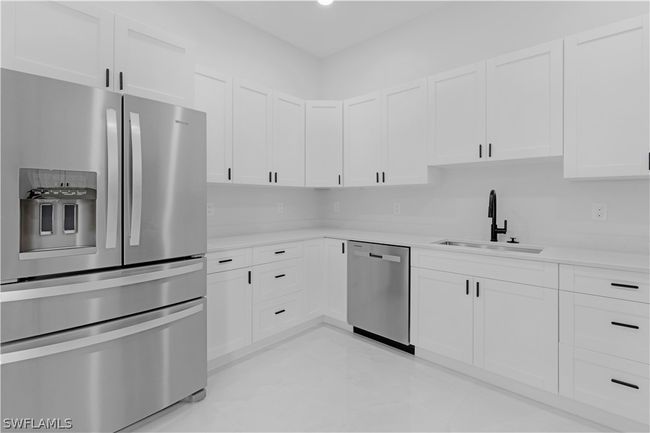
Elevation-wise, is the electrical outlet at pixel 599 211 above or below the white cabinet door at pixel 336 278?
above

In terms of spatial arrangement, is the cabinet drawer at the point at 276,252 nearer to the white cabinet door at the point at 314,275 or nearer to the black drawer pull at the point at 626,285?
the white cabinet door at the point at 314,275

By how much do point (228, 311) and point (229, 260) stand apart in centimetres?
39

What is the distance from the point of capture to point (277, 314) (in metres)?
2.85

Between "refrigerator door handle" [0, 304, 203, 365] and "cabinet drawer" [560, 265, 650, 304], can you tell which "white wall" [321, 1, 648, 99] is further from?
"refrigerator door handle" [0, 304, 203, 365]

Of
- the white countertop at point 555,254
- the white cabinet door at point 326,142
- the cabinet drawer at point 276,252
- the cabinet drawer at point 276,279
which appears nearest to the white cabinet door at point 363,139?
the white cabinet door at point 326,142

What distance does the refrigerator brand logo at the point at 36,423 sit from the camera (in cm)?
137

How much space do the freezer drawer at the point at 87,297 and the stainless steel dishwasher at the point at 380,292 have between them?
4.94ft

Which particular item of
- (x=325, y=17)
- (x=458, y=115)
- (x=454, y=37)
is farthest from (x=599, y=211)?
(x=325, y=17)

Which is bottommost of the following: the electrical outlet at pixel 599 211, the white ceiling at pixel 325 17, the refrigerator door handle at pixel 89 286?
the refrigerator door handle at pixel 89 286

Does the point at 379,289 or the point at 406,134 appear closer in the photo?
the point at 379,289

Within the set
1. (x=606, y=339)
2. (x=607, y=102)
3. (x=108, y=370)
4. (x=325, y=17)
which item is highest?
(x=325, y=17)

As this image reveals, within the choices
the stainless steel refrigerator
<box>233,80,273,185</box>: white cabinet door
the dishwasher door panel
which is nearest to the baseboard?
the dishwasher door panel

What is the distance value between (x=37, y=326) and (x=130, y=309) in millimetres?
367

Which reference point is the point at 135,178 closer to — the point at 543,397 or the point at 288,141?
the point at 288,141
